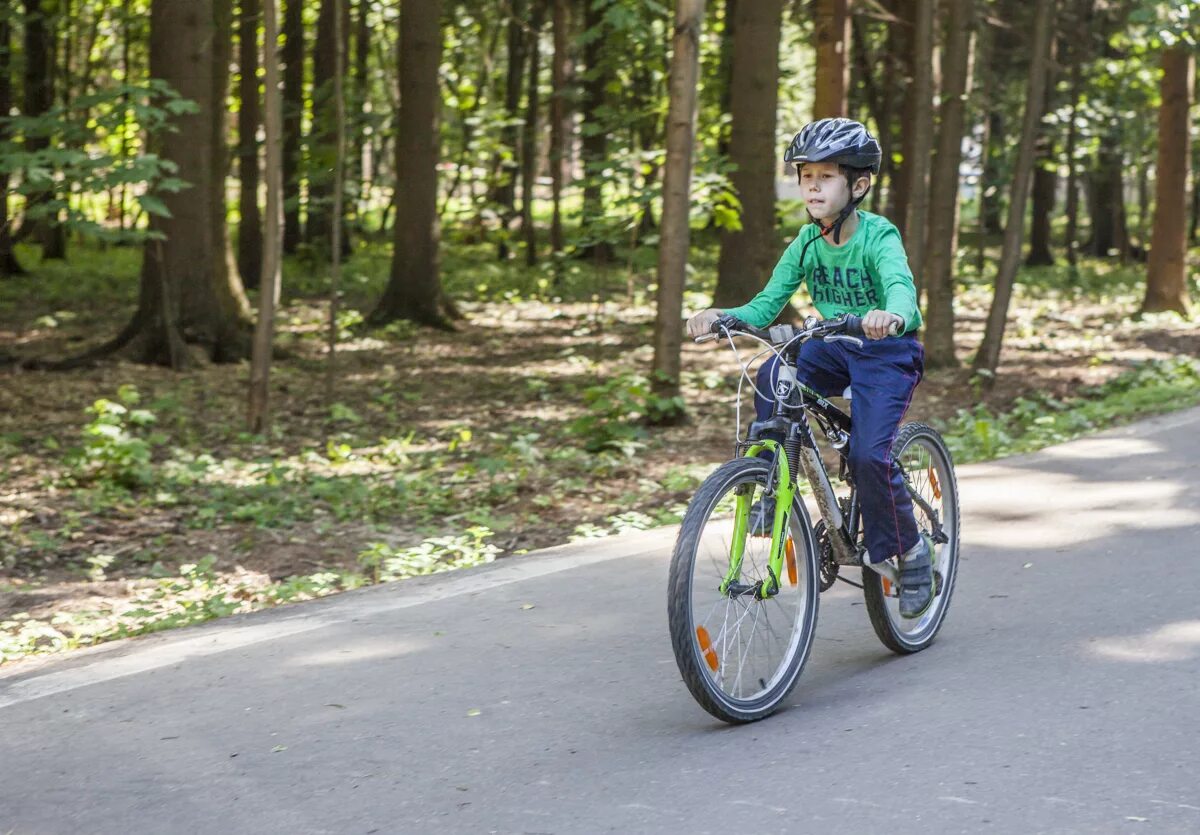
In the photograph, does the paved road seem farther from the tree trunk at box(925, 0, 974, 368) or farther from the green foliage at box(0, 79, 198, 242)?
the tree trunk at box(925, 0, 974, 368)

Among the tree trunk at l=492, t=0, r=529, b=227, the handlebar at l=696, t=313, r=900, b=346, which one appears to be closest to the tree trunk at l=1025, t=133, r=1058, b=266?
the tree trunk at l=492, t=0, r=529, b=227

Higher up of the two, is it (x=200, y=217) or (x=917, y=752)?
(x=200, y=217)

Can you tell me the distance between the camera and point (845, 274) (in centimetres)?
538

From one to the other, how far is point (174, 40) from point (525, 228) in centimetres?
1496

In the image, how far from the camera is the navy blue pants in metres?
5.27

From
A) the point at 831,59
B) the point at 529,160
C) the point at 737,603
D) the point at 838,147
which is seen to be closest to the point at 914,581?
the point at 737,603

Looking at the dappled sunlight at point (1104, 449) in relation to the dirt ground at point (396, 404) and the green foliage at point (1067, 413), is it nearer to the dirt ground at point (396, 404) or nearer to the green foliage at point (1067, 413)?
the green foliage at point (1067, 413)

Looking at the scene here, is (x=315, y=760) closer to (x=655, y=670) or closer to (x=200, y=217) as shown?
(x=655, y=670)

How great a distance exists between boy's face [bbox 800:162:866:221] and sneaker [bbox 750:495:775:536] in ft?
3.76

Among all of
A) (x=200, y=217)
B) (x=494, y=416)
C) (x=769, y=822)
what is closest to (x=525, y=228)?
(x=200, y=217)

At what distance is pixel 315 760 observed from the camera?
4.57 metres

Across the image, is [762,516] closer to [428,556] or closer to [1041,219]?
[428,556]

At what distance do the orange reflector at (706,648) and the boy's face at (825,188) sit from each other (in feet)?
5.45

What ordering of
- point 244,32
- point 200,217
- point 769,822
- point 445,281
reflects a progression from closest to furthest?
point 769,822, point 200,217, point 244,32, point 445,281
